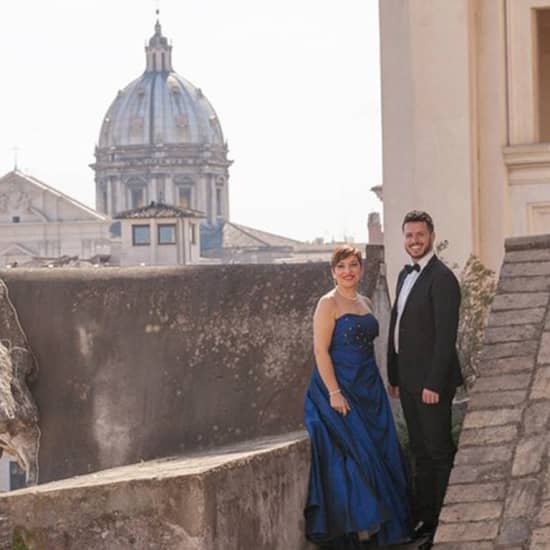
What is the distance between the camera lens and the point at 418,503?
652cm

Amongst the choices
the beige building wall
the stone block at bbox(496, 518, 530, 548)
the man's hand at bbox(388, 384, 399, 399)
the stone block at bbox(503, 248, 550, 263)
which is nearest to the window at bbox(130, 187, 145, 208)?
the beige building wall

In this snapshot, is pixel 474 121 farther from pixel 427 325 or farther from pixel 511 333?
pixel 511 333

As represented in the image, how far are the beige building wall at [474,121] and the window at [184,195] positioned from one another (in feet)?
373

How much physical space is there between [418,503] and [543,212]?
3.49 meters

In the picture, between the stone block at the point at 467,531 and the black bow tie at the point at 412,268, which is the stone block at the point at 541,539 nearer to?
the stone block at the point at 467,531

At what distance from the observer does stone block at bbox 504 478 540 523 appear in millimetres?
5270

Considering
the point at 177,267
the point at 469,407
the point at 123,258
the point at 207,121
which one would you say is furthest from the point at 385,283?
the point at 207,121

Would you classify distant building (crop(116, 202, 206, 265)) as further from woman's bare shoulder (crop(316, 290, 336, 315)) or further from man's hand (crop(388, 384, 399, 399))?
woman's bare shoulder (crop(316, 290, 336, 315))

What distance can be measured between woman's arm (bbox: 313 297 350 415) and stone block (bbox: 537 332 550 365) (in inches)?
27.0

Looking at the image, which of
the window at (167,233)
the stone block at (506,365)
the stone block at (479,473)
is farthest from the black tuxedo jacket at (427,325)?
the window at (167,233)

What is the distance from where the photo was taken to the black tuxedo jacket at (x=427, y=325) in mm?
6379

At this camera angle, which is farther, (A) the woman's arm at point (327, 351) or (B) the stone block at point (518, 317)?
(A) the woman's arm at point (327, 351)

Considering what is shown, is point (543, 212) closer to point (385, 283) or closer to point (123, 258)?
point (385, 283)

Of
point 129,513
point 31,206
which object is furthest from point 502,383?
point 31,206
